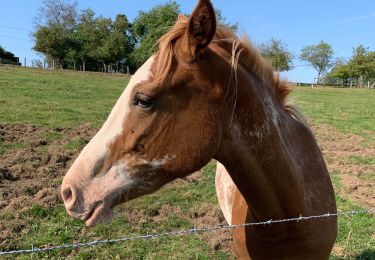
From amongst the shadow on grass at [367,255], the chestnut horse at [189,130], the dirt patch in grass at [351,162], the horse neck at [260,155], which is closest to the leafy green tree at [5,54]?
the dirt patch in grass at [351,162]

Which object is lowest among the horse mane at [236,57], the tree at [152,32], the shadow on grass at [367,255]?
the shadow on grass at [367,255]

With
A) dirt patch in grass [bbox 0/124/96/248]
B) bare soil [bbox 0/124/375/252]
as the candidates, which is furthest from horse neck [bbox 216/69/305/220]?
dirt patch in grass [bbox 0/124/96/248]

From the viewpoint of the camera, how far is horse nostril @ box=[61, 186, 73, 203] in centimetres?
186

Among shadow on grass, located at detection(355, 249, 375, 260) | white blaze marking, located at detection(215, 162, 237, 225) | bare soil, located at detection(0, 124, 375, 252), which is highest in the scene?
white blaze marking, located at detection(215, 162, 237, 225)

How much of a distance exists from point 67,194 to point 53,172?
4.93 m

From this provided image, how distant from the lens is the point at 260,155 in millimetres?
2100

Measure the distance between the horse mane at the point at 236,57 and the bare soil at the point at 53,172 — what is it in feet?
8.82

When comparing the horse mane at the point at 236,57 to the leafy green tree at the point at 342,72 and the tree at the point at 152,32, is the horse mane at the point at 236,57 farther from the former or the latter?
the leafy green tree at the point at 342,72

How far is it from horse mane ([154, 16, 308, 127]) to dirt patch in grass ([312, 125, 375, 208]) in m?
4.41

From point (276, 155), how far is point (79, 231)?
11.0ft

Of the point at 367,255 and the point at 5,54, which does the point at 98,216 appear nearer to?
the point at 367,255

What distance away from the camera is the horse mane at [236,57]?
190cm

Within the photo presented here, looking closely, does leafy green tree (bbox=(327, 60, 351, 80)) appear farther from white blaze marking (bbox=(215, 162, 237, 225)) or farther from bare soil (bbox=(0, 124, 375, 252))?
white blaze marking (bbox=(215, 162, 237, 225))

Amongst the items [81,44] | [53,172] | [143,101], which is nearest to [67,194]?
[143,101]
